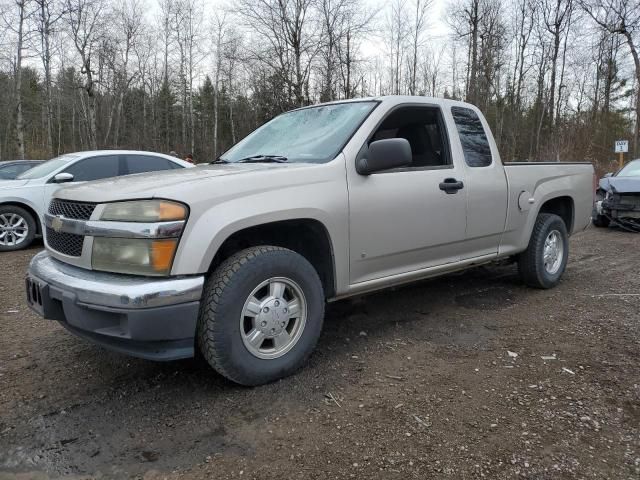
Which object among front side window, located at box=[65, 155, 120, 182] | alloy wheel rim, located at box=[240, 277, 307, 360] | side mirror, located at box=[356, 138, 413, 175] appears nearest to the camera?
alloy wheel rim, located at box=[240, 277, 307, 360]

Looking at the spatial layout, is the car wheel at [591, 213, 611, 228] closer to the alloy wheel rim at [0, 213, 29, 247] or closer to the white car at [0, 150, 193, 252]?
the white car at [0, 150, 193, 252]

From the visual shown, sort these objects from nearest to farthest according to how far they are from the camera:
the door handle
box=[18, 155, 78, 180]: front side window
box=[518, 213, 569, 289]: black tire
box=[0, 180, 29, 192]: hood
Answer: the door handle, box=[518, 213, 569, 289]: black tire, box=[0, 180, 29, 192]: hood, box=[18, 155, 78, 180]: front side window

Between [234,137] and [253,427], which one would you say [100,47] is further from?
[253,427]

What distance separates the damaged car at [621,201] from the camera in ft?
30.9

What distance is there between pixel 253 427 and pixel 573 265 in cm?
555

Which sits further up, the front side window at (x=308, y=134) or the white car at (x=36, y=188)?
the front side window at (x=308, y=134)

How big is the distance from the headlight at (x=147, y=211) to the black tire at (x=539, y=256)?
12.4 feet

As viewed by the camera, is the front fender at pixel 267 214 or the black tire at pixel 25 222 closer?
the front fender at pixel 267 214

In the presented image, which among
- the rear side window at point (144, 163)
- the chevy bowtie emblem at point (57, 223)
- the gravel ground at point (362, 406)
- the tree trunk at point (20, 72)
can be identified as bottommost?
the gravel ground at point (362, 406)

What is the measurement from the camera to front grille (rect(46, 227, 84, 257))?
2676 millimetres

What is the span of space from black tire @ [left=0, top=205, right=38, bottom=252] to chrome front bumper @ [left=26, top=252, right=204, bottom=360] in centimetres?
589

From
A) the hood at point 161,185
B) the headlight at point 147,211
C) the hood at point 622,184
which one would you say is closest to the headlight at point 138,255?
the headlight at point 147,211

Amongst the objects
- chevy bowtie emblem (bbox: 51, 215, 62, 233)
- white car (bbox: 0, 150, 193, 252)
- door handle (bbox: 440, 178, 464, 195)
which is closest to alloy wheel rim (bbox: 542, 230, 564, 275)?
door handle (bbox: 440, 178, 464, 195)

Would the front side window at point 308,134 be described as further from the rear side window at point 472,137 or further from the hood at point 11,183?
the hood at point 11,183
